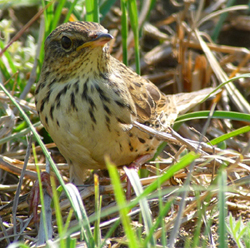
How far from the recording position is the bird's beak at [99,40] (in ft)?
9.49

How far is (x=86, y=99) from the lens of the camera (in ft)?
10.1

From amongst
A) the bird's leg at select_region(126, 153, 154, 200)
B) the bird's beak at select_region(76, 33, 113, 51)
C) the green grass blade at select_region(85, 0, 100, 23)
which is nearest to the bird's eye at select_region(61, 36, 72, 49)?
the bird's beak at select_region(76, 33, 113, 51)

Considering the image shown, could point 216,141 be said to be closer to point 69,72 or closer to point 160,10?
point 69,72

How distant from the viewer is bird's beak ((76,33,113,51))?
2893mm

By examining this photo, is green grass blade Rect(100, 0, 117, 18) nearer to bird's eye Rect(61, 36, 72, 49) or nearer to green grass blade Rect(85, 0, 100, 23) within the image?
green grass blade Rect(85, 0, 100, 23)

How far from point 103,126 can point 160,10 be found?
3288 millimetres

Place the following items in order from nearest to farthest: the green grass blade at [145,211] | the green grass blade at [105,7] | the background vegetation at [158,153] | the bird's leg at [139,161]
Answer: the green grass blade at [145,211], the background vegetation at [158,153], the bird's leg at [139,161], the green grass blade at [105,7]

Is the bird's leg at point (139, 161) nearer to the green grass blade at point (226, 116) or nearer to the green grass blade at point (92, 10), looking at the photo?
the green grass blade at point (226, 116)

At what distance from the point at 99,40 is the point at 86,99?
398mm

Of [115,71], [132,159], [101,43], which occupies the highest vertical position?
[101,43]

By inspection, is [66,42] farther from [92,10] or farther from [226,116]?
[226,116]

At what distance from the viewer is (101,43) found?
9.57 feet

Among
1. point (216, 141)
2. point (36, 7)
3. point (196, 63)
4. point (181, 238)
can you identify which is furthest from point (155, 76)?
point (181, 238)

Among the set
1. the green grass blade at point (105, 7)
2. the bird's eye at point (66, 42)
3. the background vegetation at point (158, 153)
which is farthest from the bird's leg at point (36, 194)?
the green grass blade at point (105, 7)
